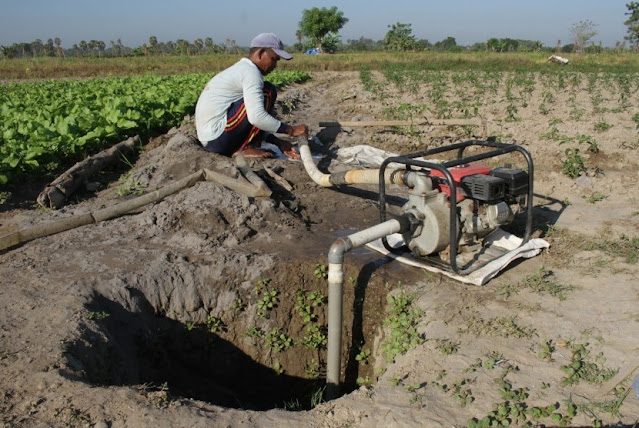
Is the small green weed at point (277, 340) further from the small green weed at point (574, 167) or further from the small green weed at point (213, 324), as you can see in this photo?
the small green weed at point (574, 167)

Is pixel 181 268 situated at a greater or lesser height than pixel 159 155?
lesser

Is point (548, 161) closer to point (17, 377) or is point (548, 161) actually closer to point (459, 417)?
point (459, 417)

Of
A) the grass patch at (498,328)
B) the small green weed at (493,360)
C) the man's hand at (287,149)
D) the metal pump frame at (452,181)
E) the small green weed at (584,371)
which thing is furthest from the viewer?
the man's hand at (287,149)

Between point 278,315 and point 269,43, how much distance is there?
127 inches

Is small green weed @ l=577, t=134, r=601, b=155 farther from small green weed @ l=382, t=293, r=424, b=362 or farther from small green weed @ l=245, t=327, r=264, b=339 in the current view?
small green weed @ l=245, t=327, r=264, b=339

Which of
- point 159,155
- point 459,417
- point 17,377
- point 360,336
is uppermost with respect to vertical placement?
point 159,155

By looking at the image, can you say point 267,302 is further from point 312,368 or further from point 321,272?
point 312,368

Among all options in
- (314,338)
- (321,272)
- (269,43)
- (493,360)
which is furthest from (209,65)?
(493,360)

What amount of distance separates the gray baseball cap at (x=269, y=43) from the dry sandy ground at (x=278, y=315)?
4.36 feet

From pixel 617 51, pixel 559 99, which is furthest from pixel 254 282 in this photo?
pixel 617 51

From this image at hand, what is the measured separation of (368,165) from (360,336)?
3.49m

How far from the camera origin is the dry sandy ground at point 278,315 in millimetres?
2602

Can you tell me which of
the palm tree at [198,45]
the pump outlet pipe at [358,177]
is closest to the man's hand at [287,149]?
the pump outlet pipe at [358,177]

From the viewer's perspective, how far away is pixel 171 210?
4.82 metres
